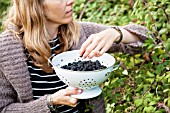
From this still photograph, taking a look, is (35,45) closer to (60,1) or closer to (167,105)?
(60,1)

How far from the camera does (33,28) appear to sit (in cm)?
202

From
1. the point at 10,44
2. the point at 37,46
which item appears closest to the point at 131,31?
the point at 37,46

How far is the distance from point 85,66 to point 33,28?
455 mm

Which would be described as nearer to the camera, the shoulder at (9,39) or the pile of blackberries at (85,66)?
the pile of blackberries at (85,66)

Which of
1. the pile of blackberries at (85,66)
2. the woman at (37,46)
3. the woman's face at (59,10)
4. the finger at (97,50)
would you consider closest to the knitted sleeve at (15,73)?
the woman at (37,46)

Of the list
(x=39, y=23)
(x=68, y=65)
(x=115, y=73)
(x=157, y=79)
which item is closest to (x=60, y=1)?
(x=39, y=23)

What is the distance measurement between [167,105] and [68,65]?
Result: 0.59 metres

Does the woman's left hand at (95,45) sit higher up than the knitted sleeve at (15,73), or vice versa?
the woman's left hand at (95,45)

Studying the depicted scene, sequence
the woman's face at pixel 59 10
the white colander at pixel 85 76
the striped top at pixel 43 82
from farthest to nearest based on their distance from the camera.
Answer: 1. the striped top at pixel 43 82
2. the woman's face at pixel 59 10
3. the white colander at pixel 85 76

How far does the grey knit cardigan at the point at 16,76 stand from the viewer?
6.50 ft

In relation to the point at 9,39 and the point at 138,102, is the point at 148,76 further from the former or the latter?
the point at 9,39

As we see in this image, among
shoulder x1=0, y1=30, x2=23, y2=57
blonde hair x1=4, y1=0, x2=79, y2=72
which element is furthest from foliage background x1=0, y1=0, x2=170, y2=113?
shoulder x1=0, y1=30, x2=23, y2=57

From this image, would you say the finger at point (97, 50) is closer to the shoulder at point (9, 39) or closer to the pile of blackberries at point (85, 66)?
the pile of blackberries at point (85, 66)

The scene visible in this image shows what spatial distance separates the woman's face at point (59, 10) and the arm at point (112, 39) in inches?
5.5
